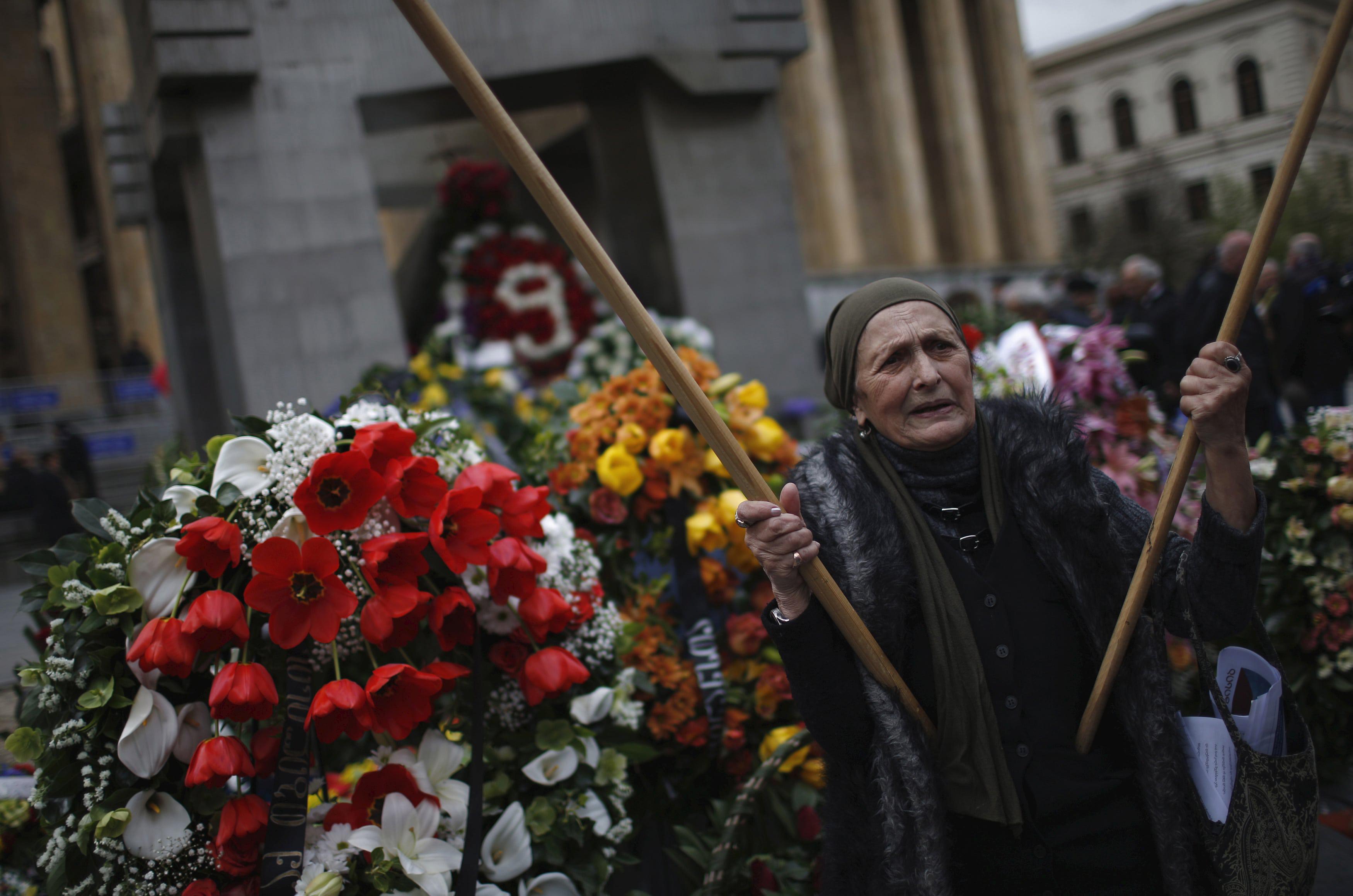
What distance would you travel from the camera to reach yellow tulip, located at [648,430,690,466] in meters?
2.92

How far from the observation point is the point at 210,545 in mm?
1959

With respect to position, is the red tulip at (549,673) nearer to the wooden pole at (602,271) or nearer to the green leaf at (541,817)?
the green leaf at (541,817)

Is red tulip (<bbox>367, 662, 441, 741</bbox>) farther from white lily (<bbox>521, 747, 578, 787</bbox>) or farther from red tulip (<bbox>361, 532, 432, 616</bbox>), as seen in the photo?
white lily (<bbox>521, 747, 578, 787</bbox>)

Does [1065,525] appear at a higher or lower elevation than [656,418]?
lower

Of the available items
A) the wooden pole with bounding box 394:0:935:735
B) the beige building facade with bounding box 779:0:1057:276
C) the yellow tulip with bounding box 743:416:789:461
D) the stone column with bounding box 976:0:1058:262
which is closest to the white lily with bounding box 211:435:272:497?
the wooden pole with bounding box 394:0:935:735

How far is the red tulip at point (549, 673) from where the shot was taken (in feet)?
7.16

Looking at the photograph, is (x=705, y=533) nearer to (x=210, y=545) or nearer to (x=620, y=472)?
(x=620, y=472)

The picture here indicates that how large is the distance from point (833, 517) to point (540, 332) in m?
6.45

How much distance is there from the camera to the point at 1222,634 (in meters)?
1.83

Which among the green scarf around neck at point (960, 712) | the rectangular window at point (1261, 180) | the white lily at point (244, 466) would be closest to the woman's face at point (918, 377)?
the green scarf around neck at point (960, 712)

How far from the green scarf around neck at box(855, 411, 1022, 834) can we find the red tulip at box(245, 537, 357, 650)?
44.3 inches

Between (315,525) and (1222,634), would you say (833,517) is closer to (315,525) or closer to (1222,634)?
(1222,634)

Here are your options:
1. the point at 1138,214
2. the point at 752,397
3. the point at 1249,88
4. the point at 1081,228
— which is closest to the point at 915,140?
the point at 1138,214

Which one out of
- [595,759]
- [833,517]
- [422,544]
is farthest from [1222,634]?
[422,544]
